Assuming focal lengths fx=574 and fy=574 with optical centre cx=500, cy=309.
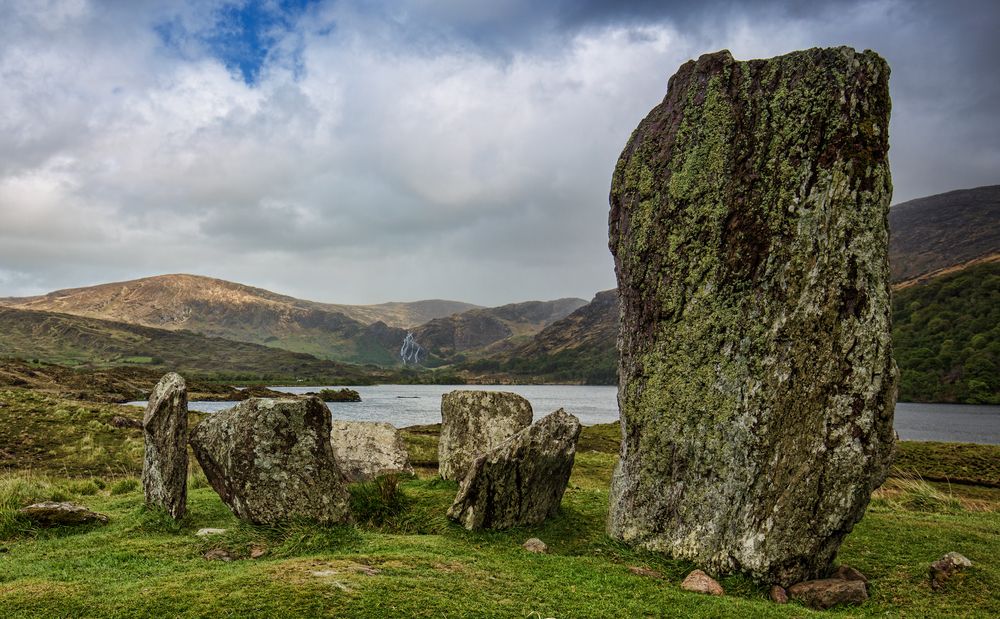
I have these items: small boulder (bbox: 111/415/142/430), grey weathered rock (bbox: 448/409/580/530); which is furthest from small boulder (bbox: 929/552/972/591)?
small boulder (bbox: 111/415/142/430)

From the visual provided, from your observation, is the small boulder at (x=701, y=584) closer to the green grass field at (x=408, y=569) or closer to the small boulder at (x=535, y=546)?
the green grass field at (x=408, y=569)

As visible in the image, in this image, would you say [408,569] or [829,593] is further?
[829,593]

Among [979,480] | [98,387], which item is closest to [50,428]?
[979,480]

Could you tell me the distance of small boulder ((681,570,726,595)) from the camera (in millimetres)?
7638

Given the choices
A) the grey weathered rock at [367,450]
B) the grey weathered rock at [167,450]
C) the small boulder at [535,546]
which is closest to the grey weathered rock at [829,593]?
the small boulder at [535,546]

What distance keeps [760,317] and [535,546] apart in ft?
16.4

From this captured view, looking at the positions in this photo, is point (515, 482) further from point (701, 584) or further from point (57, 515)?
point (57, 515)

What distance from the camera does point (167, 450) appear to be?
10.7 meters

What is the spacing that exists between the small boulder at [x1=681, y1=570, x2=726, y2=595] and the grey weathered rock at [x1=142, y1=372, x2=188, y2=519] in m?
8.85

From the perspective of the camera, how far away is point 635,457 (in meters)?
9.35

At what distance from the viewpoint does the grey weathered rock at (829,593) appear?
7406 mm

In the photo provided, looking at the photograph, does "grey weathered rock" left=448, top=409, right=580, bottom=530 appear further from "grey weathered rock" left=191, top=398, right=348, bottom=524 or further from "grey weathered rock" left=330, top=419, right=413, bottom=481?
"grey weathered rock" left=330, top=419, right=413, bottom=481

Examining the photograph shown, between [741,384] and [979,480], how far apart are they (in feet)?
81.1

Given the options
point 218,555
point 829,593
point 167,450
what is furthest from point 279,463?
point 829,593
